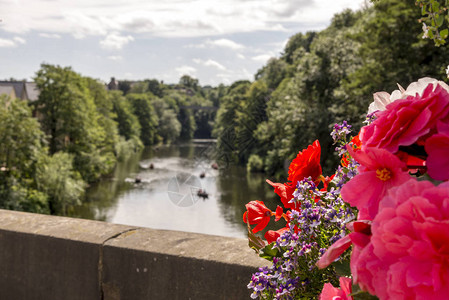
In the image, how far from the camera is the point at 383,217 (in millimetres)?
732

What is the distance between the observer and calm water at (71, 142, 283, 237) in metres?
28.4

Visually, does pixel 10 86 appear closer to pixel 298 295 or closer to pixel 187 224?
pixel 187 224

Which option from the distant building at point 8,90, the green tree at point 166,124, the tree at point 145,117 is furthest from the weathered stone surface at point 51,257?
the green tree at point 166,124

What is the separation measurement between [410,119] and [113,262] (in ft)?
6.30

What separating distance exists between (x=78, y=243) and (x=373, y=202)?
2.01 meters

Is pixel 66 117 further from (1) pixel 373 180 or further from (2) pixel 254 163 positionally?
(1) pixel 373 180

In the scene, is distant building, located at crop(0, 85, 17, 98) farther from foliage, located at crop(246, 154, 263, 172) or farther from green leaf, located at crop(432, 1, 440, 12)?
green leaf, located at crop(432, 1, 440, 12)

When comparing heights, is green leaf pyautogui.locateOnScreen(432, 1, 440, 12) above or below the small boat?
above

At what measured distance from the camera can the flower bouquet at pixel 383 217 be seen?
2.29 feet

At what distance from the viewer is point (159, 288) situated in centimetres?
232

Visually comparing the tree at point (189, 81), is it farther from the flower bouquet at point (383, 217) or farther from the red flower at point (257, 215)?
the flower bouquet at point (383, 217)

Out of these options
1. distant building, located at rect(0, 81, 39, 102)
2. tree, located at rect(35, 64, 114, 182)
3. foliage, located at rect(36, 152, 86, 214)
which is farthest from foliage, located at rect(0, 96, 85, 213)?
distant building, located at rect(0, 81, 39, 102)

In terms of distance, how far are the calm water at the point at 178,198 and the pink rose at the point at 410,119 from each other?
71.0 feet

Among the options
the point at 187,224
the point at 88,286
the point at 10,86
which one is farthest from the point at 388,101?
the point at 10,86
